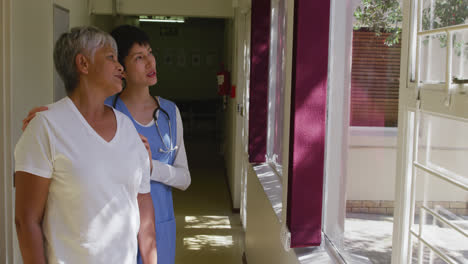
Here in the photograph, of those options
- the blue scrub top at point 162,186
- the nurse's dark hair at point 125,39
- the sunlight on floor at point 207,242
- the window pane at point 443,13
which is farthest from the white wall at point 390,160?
the sunlight on floor at point 207,242

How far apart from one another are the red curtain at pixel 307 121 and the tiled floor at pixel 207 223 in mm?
2246

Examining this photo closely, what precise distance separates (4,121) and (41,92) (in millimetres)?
689

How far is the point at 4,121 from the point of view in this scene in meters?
3.12

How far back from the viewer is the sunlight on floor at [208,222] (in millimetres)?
5215

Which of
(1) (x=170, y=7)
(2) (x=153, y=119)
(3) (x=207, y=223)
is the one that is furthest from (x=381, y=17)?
(1) (x=170, y=7)

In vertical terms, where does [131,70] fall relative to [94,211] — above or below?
above

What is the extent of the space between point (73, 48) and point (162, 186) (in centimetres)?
67

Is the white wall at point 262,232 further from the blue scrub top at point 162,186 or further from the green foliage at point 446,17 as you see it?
the green foliage at point 446,17

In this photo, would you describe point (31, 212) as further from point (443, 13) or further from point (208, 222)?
point (208, 222)

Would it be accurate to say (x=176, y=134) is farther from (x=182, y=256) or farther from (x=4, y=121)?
(x=182, y=256)

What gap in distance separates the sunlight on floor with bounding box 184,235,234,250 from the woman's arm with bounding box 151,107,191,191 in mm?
2730

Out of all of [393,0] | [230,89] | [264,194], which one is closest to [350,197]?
[393,0]

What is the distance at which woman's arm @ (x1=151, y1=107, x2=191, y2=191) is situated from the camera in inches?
71.2

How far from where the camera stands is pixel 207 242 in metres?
4.71
